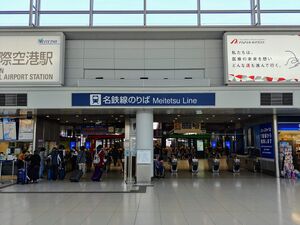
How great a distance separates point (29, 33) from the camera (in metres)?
14.0

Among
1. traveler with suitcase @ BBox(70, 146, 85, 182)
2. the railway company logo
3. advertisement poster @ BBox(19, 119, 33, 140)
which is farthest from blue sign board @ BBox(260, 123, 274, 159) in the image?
advertisement poster @ BBox(19, 119, 33, 140)

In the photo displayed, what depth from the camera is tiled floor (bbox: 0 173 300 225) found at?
6.81 m

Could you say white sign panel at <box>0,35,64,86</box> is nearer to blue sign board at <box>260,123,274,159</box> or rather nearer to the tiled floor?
the tiled floor

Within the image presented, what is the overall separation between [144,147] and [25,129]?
5.25m

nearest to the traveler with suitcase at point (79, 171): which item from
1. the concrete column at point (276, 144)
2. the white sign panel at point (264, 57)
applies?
the white sign panel at point (264, 57)

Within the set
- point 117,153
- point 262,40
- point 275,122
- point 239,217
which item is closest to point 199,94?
point 262,40

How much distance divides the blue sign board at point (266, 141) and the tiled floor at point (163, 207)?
4313 millimetres

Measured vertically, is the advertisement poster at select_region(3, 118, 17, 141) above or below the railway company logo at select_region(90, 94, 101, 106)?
below

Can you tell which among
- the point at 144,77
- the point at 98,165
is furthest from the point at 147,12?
the point at 98,165

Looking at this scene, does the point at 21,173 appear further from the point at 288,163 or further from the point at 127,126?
the point at 288,163

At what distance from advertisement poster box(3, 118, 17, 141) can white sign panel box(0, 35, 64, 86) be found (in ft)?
6.01

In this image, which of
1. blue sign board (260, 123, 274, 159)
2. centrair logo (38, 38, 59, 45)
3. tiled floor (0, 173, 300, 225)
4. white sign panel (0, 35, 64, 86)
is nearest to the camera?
tiled floor (0, 173, 300, 225)

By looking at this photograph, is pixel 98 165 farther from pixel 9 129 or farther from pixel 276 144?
pixel 276 144

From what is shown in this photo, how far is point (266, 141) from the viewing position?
1634 centimetres
